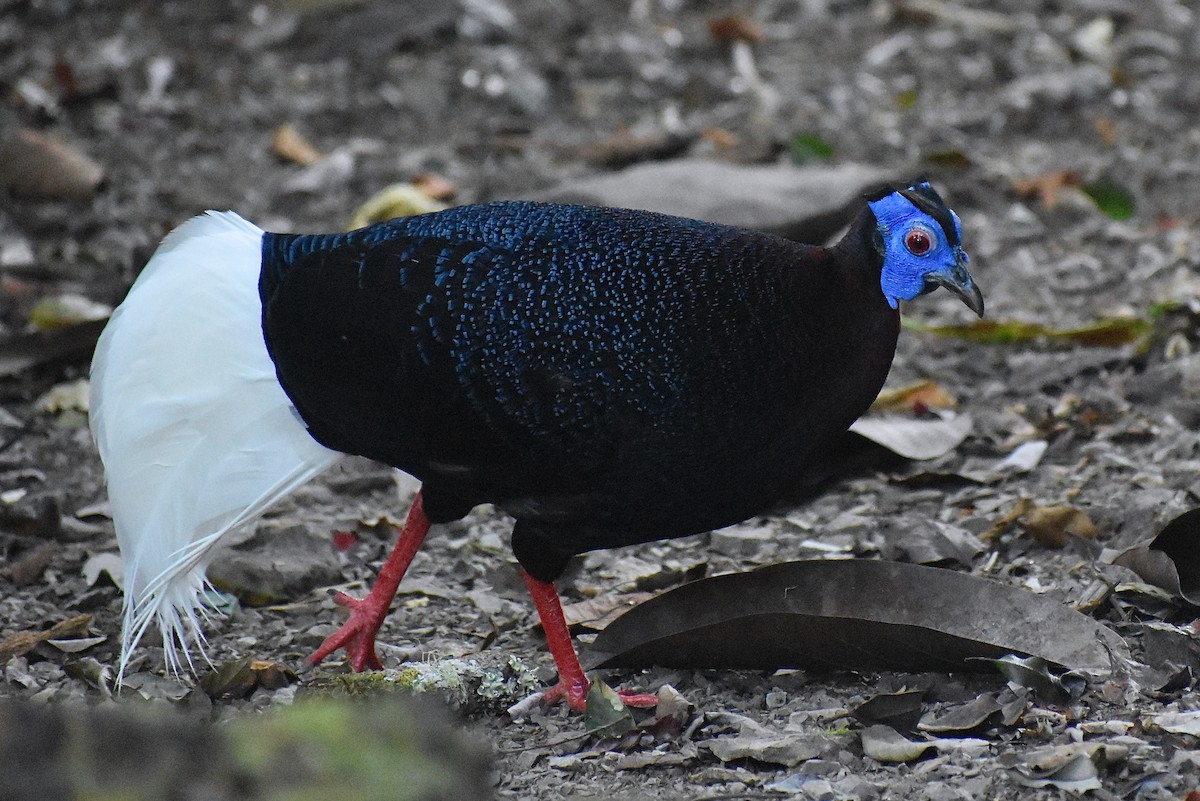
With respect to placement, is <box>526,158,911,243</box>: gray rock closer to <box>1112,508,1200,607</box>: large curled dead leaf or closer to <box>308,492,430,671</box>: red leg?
<box>308,492,430,671</box>: red leg

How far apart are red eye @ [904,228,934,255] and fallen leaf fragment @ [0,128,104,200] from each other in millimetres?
4209

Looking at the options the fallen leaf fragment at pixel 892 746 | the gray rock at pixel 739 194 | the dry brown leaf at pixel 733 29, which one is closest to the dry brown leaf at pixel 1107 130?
the gray rock at pixel 739 194

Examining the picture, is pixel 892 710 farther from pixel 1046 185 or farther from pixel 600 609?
pixel 1046 185

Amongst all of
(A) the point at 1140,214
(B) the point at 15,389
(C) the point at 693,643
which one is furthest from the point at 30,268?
(A) the point at 1140,214

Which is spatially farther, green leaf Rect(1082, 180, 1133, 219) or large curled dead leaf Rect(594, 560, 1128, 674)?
green leaf Rect(1082, 180, 1133, 219)

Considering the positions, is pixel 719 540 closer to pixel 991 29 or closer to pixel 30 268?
pixel 30 268

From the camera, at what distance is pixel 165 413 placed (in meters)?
3.48

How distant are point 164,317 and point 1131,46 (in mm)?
6028

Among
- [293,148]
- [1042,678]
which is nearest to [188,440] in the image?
[1042,678]

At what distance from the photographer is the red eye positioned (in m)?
3.16

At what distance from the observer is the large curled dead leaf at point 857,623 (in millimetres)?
3160

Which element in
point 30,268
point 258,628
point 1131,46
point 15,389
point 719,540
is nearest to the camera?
point 258,628

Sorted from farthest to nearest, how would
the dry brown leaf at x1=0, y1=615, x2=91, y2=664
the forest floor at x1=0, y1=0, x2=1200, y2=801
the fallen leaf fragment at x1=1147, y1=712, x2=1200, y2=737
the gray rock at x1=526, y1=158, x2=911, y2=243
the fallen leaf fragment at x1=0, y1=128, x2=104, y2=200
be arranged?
1. the fallen leaf fragment at x1=0, y1=128, x2=104, y2=200
2. the gray rock at x1=526, y1=158, x2=911, y2=243
3. the dry brown leaf at x1=0, y1=615, x2=91, y2=664
4. the forest floor at x1=0, y1=0, x2=1200, y2=801
5. the fallen leaf fragment at x1=1147, y1=712, x2=1200, y2=737

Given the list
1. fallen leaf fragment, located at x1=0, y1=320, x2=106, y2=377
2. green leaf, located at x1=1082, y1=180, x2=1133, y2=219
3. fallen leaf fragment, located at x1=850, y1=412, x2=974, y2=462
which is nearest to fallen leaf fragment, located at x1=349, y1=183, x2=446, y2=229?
fallen leaf fragment, located at x1=0, y1=320, x2=106, y2=377
